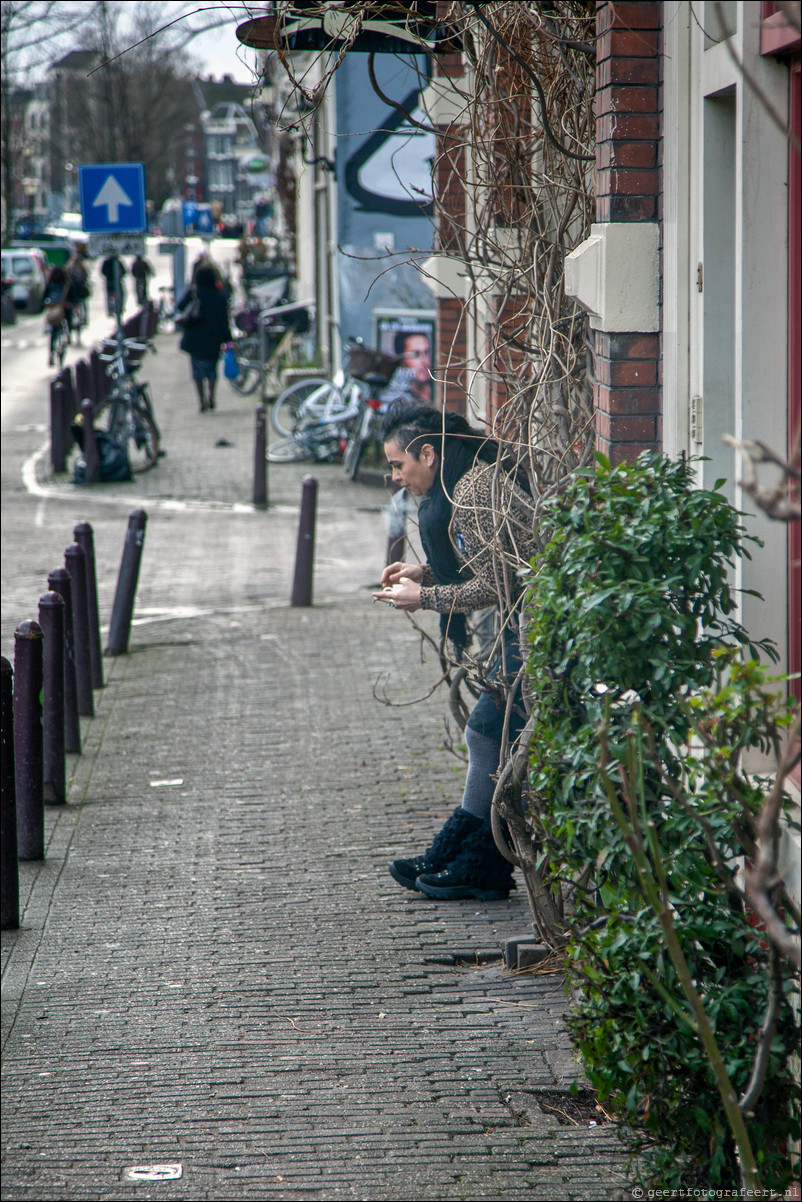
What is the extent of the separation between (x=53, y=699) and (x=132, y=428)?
1053cm

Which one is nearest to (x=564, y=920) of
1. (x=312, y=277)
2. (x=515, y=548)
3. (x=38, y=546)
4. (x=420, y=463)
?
(x=515, y=548)

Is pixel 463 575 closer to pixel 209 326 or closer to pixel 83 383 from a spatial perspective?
pixel 83 383

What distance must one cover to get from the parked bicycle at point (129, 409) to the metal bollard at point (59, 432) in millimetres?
435

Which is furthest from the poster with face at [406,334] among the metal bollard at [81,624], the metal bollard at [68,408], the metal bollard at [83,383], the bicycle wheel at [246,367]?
the metal bollard at [81,624]

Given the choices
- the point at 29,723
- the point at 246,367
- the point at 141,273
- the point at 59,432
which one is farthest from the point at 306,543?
the point at 141,273

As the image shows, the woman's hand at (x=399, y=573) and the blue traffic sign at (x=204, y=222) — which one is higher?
the blue traffic sign at (x=204, y=222)

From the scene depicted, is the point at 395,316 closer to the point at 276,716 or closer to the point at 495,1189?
the point at 276,716

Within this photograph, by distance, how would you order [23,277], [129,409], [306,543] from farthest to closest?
1. [23,277]
2. [129,409]
3. [306,543]

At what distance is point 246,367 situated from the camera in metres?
23.2

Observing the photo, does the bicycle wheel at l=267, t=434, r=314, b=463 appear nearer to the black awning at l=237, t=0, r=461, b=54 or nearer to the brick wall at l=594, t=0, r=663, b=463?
the black awning at l=237, t=0, r=461, b=54

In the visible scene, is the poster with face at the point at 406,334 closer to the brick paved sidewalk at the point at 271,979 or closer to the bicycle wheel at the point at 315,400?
the bicycle wheel at the point at 315,400

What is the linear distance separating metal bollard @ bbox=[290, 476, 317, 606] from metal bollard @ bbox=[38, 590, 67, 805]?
3705 millimetres

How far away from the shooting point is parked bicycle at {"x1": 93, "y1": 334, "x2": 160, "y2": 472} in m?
15.7

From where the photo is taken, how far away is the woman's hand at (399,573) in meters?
5.01
